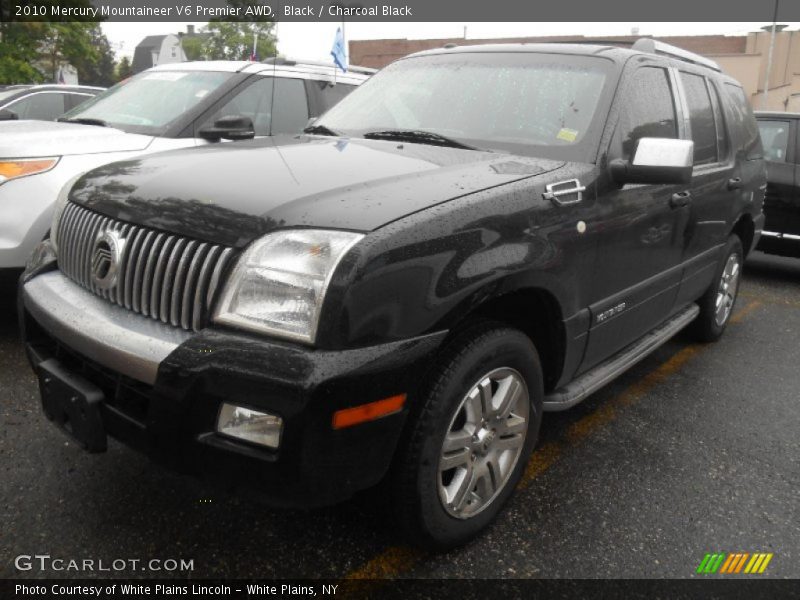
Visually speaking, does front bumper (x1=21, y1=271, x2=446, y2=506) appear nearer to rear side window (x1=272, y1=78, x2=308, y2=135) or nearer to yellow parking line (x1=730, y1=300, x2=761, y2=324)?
rear side window (x1=272, y1=78, x2=308, y2=135)

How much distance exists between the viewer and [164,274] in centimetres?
205

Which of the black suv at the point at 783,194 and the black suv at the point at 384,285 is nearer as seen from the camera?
the black suv at the point at 384,285

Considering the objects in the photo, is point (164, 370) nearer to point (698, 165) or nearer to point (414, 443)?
point (414, 443)

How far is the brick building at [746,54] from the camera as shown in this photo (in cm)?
3294

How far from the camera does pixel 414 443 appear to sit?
2.04 meters

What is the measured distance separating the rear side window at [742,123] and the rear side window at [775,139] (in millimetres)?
2643

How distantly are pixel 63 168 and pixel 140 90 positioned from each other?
1.68 metres

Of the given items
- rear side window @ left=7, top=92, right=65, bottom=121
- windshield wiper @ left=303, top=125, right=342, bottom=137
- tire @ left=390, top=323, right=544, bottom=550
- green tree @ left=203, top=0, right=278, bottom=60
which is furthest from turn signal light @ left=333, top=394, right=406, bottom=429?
green tree @ left=203, top=0, right=278, bottom=60

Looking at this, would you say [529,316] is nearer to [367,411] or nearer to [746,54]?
[367,411]

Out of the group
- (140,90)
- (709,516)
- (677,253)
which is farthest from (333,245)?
(140,90)

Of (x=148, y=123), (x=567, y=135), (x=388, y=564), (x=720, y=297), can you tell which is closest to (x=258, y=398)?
(x=388, y=564)

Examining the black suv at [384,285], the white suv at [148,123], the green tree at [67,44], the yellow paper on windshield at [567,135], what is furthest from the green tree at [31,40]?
the yellow paper on windshield at [567,135]

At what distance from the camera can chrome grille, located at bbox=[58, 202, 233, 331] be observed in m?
1.95

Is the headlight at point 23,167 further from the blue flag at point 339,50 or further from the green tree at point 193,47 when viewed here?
the green tree at point 193,47
